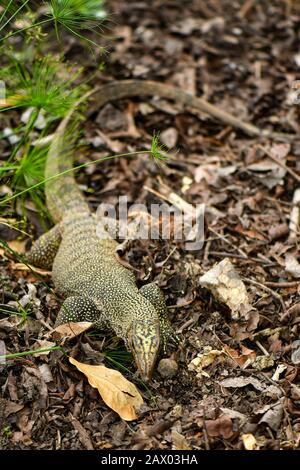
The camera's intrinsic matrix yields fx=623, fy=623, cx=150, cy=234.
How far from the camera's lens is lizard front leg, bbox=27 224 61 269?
7.49 metres

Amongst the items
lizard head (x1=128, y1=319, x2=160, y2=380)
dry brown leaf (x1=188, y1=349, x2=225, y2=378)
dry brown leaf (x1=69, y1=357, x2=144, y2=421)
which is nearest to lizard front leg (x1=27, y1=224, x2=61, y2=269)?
dry brown leaf (x1=69, y1=357, x2=144, y2=421)

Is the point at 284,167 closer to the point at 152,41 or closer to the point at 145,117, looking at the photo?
the point at 145,117

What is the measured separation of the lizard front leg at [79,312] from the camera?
638cm

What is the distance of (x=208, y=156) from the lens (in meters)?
9.02

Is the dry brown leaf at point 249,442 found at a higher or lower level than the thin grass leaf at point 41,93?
lower

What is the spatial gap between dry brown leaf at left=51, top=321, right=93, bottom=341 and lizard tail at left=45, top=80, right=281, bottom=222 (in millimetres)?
1922

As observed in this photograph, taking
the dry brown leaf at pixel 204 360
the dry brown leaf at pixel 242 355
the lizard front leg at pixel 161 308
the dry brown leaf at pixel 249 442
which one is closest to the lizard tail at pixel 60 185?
the lizard front leg at pixel 161 308

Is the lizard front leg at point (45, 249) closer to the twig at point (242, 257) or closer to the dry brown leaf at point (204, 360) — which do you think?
the twig at point (242, 257)

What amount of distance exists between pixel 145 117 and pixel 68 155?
1774 millimetres

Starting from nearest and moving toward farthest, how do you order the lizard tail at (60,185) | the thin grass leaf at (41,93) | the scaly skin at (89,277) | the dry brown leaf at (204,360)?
the scaly skin at (89,277)
the dry brown leaf at (204,360)
the thin grass leaf at (41,93)
the lizard tail at (60,185)

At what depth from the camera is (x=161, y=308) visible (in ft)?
21.3

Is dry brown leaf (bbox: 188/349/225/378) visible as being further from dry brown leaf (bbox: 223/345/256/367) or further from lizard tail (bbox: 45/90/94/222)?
lizard tail (bbox: 45/90/94/222)
